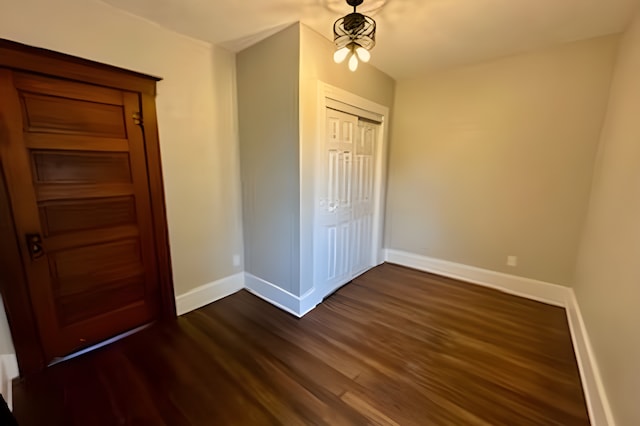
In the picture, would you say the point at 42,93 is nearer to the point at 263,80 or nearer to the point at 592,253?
the point at 263,80

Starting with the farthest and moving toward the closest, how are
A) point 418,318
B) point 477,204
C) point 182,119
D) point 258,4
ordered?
point 477,204, point 418,318, point 182,119, point 258,4

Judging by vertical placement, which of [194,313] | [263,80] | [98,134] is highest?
[263,80]

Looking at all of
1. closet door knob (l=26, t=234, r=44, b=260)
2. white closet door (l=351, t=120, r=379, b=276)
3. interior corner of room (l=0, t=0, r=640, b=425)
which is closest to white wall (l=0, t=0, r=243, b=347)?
interior corner of room (l=0, t=0, r=640, b=425)

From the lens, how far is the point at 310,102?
2.38 meters

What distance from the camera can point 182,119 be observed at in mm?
2420

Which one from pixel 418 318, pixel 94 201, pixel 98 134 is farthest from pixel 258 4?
pixel 418 318

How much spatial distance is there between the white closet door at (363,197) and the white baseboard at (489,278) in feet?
1.87

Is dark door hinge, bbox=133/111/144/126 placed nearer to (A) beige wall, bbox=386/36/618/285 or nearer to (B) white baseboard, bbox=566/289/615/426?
(A) beige wall, bbox=386/36/618/285

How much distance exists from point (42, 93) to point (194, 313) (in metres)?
2.04

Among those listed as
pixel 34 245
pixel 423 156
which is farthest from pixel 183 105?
pixel 423 156

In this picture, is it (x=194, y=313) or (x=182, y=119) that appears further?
(x=194, y=313)

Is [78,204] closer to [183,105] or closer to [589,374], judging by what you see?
[183,105]

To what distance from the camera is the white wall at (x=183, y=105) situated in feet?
5.80

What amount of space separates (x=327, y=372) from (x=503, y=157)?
2.85 metres
